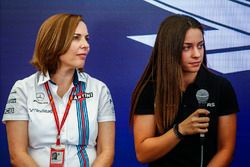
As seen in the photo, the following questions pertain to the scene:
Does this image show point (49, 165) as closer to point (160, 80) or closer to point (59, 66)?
point (59, 66)

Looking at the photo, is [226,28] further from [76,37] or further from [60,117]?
[60,117]

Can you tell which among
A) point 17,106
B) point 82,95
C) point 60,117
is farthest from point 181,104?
point 17,106

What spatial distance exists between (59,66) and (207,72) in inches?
31.9

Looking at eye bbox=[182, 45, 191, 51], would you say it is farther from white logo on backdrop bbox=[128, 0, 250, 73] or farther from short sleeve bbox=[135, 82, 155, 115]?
white logo on backdrop bbox=[128, 0, 250, 73]

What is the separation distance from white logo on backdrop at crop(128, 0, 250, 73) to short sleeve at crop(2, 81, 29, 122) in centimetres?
119

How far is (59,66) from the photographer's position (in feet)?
9.22

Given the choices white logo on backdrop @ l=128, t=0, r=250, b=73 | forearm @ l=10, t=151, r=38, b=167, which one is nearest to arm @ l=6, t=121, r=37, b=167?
forearm @ l=10, t=151, r=38, b=167

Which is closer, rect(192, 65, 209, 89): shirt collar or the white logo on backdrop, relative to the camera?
rect(192, 65, 209, 89): shirt collar

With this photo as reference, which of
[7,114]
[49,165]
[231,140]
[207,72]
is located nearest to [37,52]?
[7,114]

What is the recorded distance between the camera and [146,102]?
2736mm

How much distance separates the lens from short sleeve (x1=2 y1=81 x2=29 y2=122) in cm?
270

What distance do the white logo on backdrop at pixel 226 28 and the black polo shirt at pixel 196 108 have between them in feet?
1.98

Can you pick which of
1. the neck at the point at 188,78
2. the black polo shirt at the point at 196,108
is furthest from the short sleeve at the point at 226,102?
the neck at the point at 188,78

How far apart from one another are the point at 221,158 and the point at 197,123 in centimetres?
43
